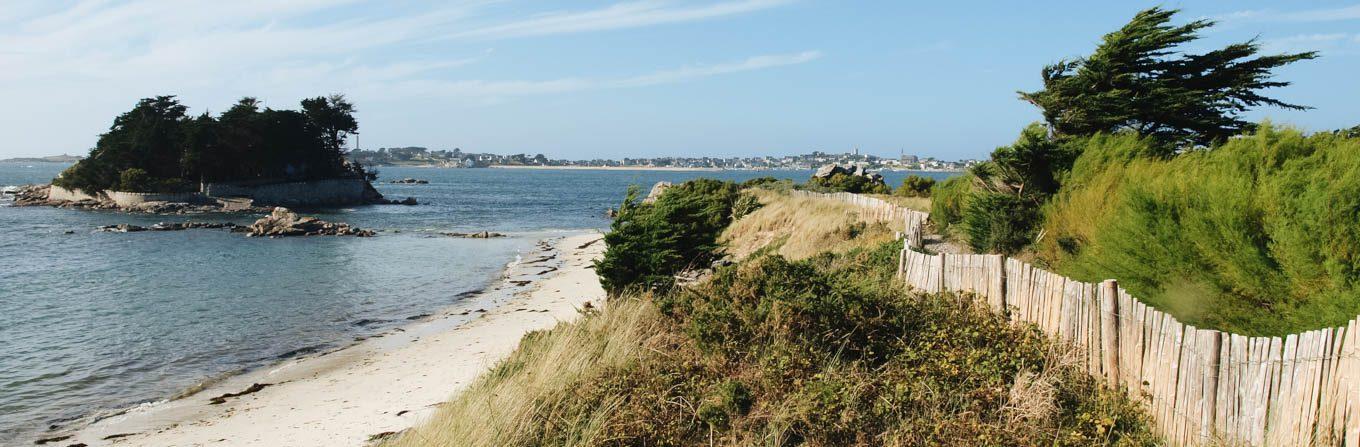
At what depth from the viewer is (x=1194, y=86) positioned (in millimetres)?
18688

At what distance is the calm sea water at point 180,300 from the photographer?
1561 centimetres

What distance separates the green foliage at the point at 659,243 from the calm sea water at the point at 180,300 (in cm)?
763

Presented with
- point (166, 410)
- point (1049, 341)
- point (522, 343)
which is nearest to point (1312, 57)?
point (1049, 341)

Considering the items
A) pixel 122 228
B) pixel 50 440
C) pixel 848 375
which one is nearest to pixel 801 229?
Result: pixel 848 375

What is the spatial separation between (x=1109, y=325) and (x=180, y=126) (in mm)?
93390

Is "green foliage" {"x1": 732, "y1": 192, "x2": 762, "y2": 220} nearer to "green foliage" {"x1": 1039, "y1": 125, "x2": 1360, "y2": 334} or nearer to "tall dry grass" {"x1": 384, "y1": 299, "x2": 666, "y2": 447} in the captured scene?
"tall dry grass" {"x1": 384, "y1": 299, "x2": 666, "y2": 447}

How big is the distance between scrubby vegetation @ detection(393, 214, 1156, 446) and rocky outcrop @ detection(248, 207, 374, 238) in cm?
4414

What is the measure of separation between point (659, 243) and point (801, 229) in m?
11.7

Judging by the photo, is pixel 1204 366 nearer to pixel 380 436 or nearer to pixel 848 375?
pixel 848 375

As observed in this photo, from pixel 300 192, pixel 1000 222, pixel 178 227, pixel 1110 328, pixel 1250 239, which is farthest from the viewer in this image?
pixel 300 192

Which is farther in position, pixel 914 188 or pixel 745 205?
pixel 914 188

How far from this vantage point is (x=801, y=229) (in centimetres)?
2552

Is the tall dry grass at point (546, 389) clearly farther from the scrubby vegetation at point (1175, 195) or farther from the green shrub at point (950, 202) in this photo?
the green shrub at point (950, 202)

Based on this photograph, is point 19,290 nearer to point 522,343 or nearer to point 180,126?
point 522,343
